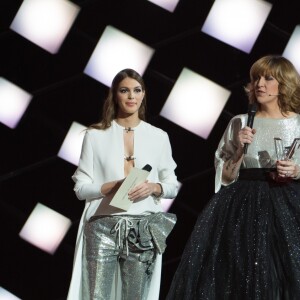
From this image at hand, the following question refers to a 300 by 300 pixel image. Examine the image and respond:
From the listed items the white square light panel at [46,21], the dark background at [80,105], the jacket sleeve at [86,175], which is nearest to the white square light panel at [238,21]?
the dark background at [80,105]

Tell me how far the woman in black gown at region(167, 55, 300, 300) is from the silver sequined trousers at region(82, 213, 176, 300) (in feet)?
0.58

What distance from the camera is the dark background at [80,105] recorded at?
4.09 meters

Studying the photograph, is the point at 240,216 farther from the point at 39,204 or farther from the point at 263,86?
the point at 39,204

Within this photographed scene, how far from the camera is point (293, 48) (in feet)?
13.2

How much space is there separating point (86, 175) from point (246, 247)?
0.68 metres

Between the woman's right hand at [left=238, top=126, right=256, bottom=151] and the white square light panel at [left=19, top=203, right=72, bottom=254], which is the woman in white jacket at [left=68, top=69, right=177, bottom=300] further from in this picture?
the white square light panel at [left=19, top=203, right=72, bottom=254]

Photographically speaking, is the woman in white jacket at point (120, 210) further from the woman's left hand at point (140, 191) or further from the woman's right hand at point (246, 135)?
the woman's right hand at point (246, 135)

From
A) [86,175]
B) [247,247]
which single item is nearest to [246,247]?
[247,247]

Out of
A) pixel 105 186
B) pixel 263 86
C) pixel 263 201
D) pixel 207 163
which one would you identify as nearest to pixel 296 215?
pixel 263 201

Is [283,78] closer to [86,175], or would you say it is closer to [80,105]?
[86,175]

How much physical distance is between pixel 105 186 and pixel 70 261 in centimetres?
108

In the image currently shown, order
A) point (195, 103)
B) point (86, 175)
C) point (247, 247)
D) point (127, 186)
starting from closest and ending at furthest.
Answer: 1. point (247, 247)
2. point (127, 186)
3. point (86, 175)
4. point (195, 103)

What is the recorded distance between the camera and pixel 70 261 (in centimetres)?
426

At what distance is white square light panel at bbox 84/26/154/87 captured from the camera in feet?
13.5
